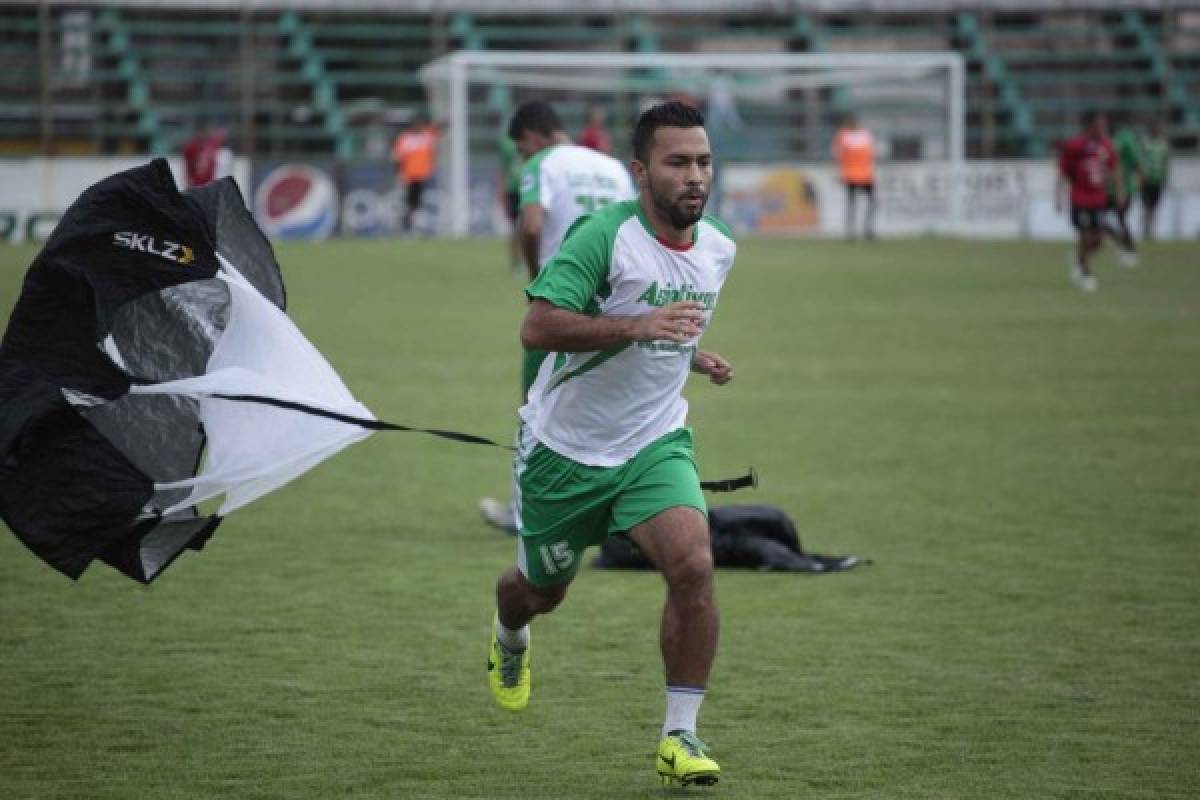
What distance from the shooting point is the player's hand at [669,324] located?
5867mm

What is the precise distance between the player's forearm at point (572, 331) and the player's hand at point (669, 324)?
0.08ft

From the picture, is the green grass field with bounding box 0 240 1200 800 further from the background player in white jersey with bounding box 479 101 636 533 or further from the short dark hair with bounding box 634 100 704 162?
the short dark hair with bounding box 634 100 704 162

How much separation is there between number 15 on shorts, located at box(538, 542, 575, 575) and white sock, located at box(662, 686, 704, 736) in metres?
0.63

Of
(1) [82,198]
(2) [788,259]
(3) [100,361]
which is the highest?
(1) [82,198]

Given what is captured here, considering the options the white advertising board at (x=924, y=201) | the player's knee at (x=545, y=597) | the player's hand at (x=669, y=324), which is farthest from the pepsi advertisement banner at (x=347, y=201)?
the player's hand at (x=669, y=324)

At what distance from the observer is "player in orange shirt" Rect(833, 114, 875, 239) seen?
39.0 metres

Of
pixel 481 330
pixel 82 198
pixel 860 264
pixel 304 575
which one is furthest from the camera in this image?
pixel 860 264

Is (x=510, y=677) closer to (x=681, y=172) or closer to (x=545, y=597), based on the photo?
(x=545, y=597)

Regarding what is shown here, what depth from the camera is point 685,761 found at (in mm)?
5852

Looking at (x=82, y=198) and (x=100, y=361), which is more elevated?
(x=82, y=198)

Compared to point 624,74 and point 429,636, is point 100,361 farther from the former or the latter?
point 624,74

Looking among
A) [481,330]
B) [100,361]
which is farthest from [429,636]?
[481,330]

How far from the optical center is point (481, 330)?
22.2 metres

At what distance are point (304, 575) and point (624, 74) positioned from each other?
3628cm
